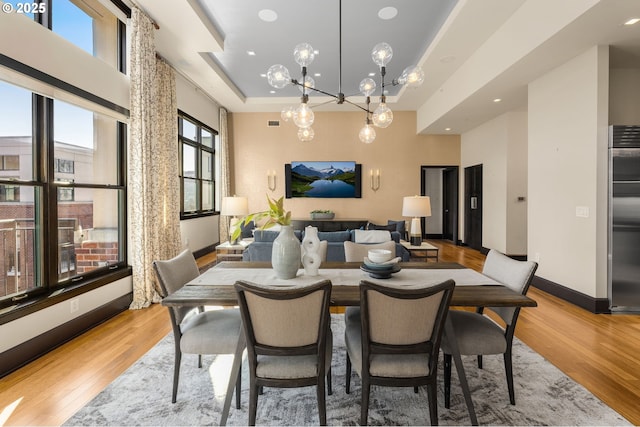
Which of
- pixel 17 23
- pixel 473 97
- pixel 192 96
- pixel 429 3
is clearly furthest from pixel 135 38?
pixel 473 97

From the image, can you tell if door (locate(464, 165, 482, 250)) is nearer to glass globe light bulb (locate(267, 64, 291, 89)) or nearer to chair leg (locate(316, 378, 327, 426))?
glass globe light bulb (locate(267, 64, 291, 89))

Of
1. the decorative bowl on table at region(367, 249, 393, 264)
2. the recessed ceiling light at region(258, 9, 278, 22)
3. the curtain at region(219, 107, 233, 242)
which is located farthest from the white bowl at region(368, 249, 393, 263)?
the curtain at region(219, 107, 233, 242)

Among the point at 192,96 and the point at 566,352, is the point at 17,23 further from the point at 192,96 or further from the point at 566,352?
the point at 566,352

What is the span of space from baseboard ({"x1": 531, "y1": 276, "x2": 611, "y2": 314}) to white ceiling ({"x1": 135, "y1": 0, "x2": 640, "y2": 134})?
2.87 metres

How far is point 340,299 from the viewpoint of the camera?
1.70 meters

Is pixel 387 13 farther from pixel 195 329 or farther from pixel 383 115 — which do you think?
pixel 195 329

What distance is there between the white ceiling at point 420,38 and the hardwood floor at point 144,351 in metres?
3.03

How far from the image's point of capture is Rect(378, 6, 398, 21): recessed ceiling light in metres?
3.99

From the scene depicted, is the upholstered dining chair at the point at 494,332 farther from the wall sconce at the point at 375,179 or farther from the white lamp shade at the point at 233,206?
the wall sconce at the point at 375,179

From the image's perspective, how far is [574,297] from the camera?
3777 mm

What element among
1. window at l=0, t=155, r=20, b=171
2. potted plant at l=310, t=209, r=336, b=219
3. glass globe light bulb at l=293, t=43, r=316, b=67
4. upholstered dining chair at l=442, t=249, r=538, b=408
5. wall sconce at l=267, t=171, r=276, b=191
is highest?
glass globe light bulb at l=293, t=43, r=316, b=67

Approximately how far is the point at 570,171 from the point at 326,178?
17.3 ft

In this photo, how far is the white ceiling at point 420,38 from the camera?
3338 mm

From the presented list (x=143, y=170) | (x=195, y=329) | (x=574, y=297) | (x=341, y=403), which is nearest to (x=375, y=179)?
(x=574, y=297)
